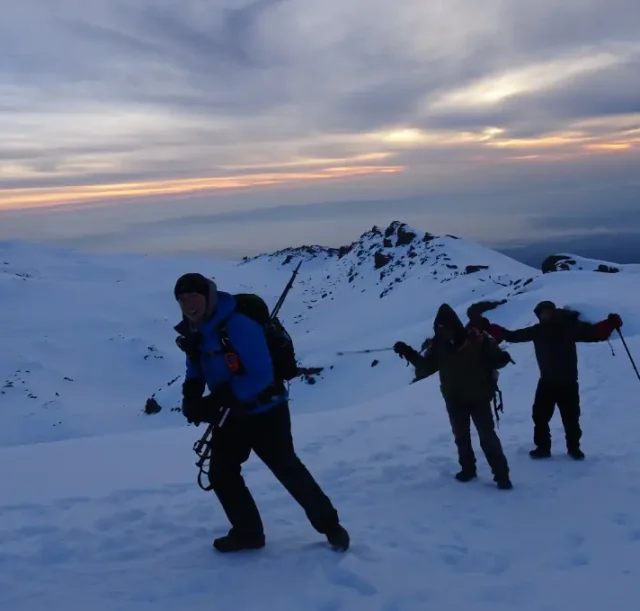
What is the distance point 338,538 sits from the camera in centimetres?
539

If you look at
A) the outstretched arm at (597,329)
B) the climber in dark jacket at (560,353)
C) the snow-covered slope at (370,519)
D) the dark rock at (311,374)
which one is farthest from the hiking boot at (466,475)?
the dark rock at (311,374)

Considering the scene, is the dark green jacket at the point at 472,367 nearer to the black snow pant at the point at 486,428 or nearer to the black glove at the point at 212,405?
the black snow pant at the point at 486,428

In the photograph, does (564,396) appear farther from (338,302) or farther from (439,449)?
(338,302)

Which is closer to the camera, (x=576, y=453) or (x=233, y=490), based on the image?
(x=233, y=490)

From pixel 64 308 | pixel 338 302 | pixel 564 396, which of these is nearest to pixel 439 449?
pixel 564 396

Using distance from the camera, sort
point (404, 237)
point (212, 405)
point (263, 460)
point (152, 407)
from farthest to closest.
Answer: point (404, 237)
point (152, 407)
point (263, 460)
point (212, 405)

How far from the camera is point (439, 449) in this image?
9.20 meters

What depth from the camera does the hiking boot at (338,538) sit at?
537 centimetres

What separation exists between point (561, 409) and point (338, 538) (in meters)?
4.03

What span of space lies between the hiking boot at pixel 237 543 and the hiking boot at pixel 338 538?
1.95 ft

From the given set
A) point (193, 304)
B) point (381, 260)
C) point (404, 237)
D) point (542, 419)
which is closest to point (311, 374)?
point (542, 419)

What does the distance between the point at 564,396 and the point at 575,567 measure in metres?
3.20

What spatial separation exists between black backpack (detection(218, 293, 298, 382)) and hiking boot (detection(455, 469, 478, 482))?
3.24m

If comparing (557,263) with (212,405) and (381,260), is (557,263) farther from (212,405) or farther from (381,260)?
(212,405)
